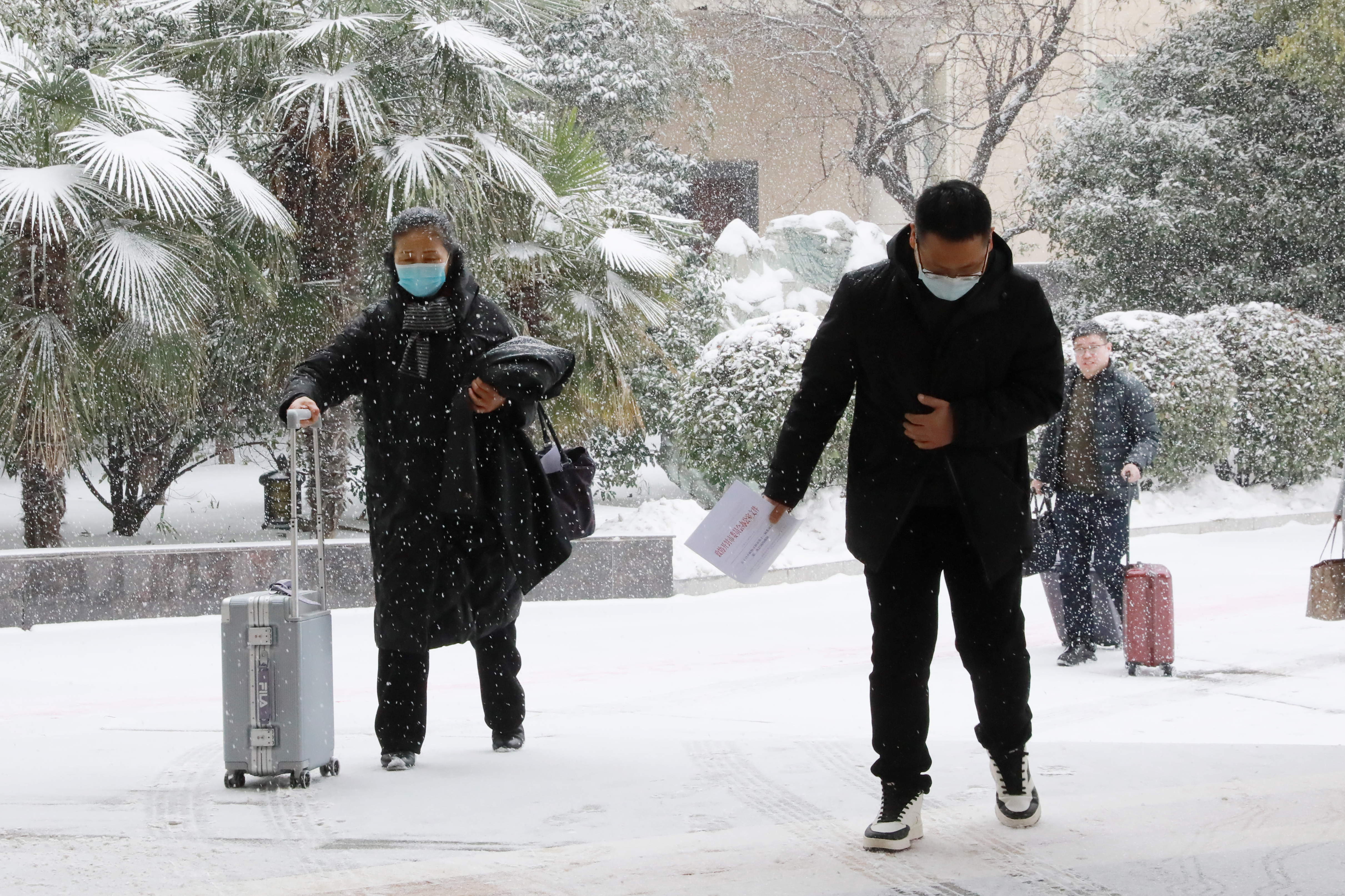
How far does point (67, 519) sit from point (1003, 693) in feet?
32.3

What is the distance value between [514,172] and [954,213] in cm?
556

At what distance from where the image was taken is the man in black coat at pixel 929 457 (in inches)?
130

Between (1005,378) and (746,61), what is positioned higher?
(746,61)

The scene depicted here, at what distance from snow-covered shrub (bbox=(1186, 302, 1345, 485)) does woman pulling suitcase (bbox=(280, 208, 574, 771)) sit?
10.7m

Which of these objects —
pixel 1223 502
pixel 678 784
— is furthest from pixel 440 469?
pixel 1223 502

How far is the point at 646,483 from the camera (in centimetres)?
1343

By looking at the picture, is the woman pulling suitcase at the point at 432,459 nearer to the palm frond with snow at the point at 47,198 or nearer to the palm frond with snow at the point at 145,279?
the palm frond with snow at the point at 145,279

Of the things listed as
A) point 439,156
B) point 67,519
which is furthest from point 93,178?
point 67,519

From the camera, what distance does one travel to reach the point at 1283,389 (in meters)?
13.6

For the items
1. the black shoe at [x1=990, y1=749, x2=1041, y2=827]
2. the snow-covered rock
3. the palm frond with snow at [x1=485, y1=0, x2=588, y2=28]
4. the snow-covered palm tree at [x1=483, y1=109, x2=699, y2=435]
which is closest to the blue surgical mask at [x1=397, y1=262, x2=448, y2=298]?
the black shoe at [x1=990, y1=749, x2=1041, y2=827]

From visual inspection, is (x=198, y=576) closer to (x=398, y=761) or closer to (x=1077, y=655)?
(x=398, y=761)

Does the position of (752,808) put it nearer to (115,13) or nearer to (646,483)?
(115,13)

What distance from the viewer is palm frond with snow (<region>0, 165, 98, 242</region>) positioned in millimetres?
7020

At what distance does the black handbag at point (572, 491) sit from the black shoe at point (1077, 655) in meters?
2.99
